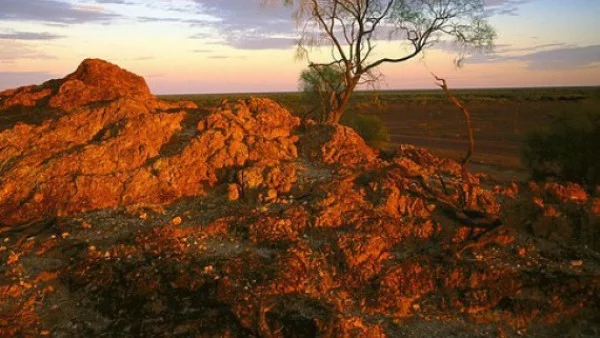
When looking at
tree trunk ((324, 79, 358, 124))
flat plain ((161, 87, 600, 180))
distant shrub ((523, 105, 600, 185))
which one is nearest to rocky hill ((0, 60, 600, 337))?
flat plain ((161, 87, 600, 180))

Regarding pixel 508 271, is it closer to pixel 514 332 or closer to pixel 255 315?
pixel 514 332

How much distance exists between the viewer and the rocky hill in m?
5.57

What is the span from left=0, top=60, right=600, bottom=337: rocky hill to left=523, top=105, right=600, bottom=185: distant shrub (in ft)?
11.1

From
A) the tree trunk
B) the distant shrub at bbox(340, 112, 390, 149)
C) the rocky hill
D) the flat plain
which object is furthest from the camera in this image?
the distant shrub at bbox(340, 112, 390, 149)

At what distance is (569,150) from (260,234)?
8584 mm

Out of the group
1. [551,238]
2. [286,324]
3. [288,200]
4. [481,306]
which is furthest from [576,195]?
[286,324]

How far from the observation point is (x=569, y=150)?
11797 millimetres

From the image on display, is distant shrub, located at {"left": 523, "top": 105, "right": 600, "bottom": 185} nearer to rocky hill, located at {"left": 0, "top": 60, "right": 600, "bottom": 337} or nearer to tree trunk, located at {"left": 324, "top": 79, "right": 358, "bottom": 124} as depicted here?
rocky hill, located at {"left": 0, "top": 60, "right": 600, "bottom": 337}

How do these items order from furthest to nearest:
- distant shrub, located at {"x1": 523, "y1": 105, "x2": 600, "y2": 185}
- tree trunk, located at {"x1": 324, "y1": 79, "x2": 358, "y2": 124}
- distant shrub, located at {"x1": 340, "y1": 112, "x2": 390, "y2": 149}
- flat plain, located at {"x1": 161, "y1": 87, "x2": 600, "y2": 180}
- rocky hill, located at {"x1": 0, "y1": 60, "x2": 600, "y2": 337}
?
distant shrub, located at {"x1": 340, "y1": 112, "x2": 390, "y2": 149} → flat plain, located at {"x1": 161, "y1": 87, "x2": 600, "y2": 180} → tree trunk, located at {"x1": 324, "y1": 79, "x2": 358, "y2": 124} → distant shrub, located at {"x1": 523, "y1": 105, "x2": 600, "y2": 185} → rocky hill, located at {"x1": 0, "y1": 60, "x2": 600, "y2": 337}

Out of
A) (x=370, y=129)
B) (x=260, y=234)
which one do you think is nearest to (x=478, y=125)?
(x=370, y=129)

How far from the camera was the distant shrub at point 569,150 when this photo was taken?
37.4 ft

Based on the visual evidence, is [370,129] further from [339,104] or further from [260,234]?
[260,234]

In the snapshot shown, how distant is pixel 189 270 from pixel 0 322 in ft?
6.64

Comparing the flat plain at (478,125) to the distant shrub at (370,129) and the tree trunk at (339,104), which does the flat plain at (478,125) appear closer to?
the tree trunk at (339,104)
